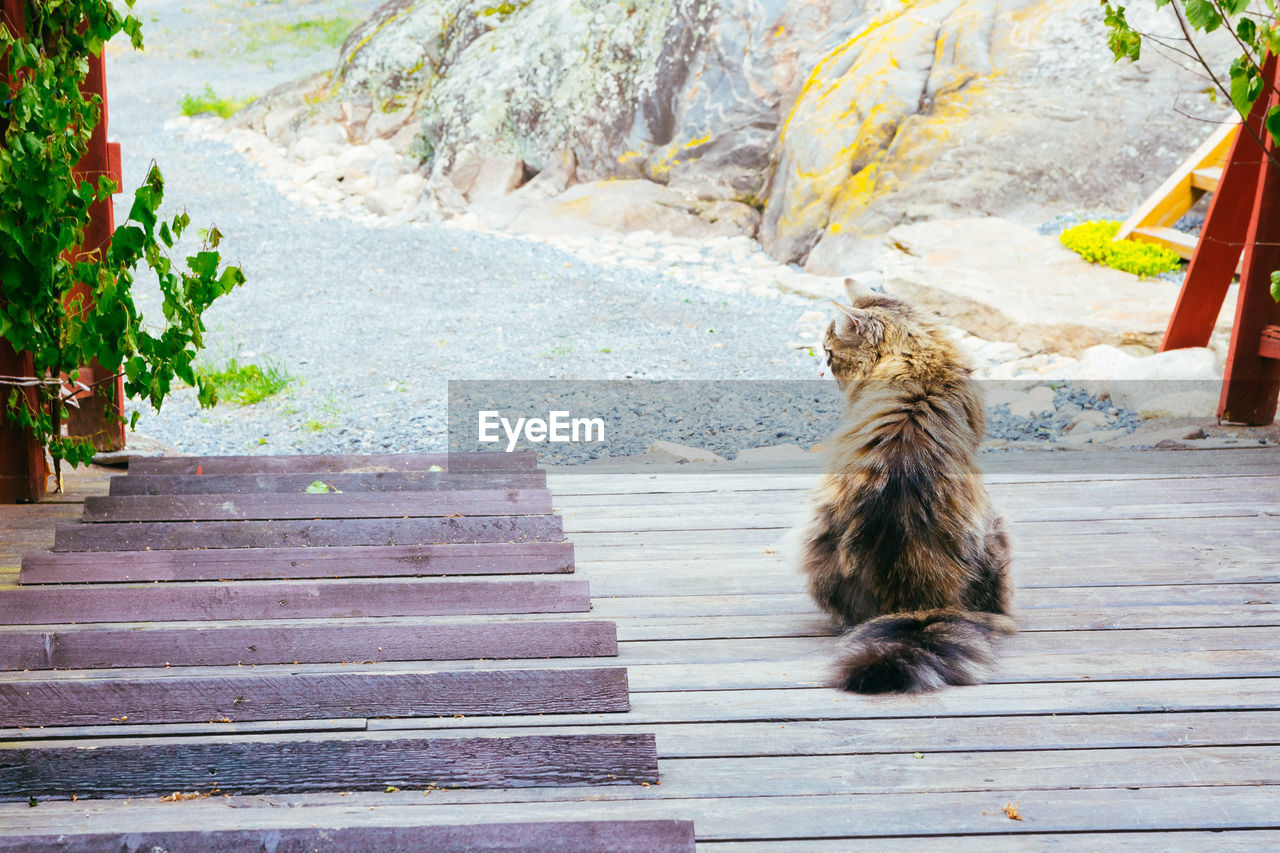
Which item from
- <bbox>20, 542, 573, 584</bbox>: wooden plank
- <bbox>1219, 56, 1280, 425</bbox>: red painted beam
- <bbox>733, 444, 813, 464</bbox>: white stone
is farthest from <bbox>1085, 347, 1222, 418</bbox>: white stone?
<bbox>20, 542, 573, 584</bbox>: wooden plank

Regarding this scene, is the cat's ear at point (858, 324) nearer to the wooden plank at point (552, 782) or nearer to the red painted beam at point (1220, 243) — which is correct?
the wooden plank at point (552, 782)

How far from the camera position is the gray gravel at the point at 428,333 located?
602 cm

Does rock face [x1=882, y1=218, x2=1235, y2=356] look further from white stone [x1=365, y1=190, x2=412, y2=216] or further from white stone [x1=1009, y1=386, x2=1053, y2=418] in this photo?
white stone [x1=365, y1=190, x2=412, y2=216]

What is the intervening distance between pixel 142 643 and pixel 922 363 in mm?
1716

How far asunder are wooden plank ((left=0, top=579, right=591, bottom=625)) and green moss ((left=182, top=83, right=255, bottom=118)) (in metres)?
13.7

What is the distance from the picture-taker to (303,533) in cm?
278

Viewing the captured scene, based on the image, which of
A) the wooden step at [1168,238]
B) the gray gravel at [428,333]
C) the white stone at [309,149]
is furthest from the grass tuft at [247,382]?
the white stone at [309,149]

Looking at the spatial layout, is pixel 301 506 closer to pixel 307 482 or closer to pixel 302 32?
pixel 307 482

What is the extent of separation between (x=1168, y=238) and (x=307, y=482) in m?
5.85

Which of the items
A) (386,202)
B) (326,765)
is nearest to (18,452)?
(326,765)

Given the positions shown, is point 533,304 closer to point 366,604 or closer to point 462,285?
point 462,285

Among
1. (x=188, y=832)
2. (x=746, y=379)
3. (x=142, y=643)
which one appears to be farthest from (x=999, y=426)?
(x=188, y=832)

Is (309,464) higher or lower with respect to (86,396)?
lower

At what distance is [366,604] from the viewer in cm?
233
